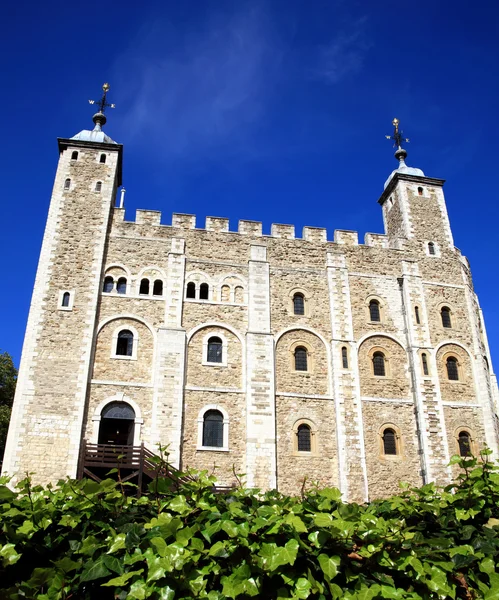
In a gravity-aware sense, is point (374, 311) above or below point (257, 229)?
below

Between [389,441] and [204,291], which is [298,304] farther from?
[389,441]

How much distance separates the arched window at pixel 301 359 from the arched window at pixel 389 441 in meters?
4.20

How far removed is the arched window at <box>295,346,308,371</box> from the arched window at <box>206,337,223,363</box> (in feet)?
10.7

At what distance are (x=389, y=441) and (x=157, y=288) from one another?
11.5 m

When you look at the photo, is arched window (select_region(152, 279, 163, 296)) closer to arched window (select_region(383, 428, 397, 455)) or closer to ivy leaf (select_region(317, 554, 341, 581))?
arched window (select_region(383, 428, 397, 455))

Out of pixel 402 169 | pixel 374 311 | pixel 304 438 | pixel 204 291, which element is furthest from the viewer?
pixel 402 169

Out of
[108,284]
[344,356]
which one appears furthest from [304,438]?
Result: [108,284]

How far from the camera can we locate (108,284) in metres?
23.1

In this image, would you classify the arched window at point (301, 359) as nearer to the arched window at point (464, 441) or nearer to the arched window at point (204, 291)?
the arched window at point (204, 291)

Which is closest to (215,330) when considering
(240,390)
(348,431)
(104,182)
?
(240,390)

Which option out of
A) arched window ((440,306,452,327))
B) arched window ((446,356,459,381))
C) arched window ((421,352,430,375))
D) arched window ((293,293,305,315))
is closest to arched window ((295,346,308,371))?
arched window ((293,293,305,315))

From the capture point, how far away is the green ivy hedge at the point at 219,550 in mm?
4438

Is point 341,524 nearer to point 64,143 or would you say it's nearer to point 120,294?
point 120,294

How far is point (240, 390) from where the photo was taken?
72.2ft
